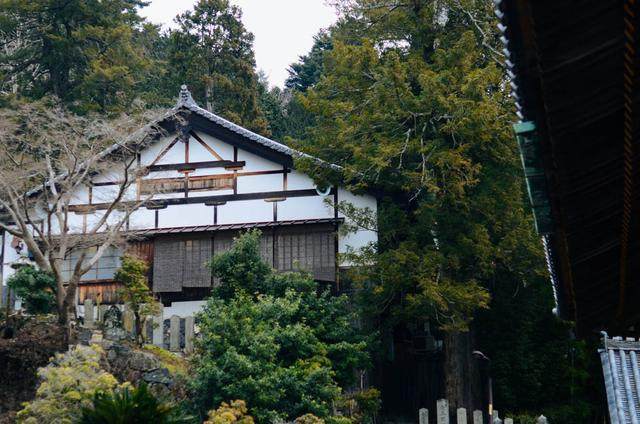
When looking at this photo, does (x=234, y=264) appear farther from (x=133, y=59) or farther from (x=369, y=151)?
(x=133, y=59)

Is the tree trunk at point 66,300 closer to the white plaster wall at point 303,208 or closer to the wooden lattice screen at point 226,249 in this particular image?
the wooden lattice screen at point 226,249

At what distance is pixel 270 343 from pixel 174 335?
4.17 metres

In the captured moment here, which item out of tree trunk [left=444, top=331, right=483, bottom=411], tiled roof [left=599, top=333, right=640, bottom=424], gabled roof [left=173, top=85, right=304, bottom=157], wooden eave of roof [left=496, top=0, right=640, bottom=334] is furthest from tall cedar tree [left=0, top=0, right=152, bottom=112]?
wooden eave of roof [left=496, top=0, right=640, bottom=334]

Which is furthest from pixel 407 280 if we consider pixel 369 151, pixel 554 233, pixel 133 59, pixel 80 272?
pixel 133 59

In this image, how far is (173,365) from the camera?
22.7 meters

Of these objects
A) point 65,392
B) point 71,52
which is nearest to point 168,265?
point 65,392

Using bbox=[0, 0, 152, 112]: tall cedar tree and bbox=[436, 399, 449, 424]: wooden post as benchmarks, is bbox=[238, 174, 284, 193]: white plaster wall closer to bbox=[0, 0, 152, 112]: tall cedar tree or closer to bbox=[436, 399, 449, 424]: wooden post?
bbox=[436, 399, 449, 424]: wooden post

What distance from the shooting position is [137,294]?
79.9ft

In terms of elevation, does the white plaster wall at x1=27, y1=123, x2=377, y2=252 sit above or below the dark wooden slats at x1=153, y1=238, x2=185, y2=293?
above

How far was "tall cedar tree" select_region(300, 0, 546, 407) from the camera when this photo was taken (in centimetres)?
2359

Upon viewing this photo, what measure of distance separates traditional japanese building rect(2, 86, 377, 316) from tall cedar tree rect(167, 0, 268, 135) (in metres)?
11.4

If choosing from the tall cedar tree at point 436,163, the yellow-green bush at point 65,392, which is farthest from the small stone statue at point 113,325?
the tall cedar tree at point 436,163

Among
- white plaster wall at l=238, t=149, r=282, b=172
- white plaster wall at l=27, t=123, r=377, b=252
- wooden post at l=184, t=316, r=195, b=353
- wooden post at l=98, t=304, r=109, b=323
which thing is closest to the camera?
wooden post at l=184, t=316, r=195, b=353

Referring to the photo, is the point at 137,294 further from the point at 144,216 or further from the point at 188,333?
the point at 144,216
